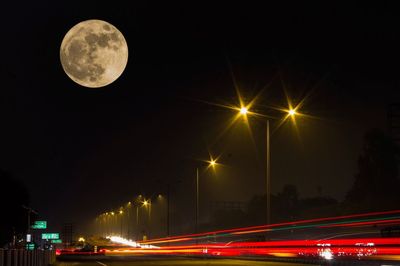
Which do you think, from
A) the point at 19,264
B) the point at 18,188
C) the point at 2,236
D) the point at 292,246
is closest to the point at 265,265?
the point at 292,246

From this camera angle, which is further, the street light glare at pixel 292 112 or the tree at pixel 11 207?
the tree at pixel 11 207

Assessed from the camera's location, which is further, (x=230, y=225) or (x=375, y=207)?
(x=230, y=225)

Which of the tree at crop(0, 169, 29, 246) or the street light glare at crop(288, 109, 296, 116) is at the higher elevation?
the street light glare at crop(288, 109, 296, 116)

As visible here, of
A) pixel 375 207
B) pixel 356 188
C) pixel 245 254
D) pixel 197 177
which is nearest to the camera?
pixel 245 254

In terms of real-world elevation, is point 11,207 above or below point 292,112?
below

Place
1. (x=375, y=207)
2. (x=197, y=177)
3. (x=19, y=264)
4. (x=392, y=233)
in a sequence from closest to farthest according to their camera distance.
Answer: (x=19, y=264) → (x=392, y=233) → (x=197, y=177) → (x=375, y=207)

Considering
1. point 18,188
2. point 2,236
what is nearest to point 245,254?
point 2,236

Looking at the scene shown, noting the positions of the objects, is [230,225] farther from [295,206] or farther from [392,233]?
[392,233]

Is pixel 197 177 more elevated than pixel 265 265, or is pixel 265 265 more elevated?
pixel 197 177

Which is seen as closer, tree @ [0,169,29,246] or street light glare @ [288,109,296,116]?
street light glare @ [288,109,296,116]

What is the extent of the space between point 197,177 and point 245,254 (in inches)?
937

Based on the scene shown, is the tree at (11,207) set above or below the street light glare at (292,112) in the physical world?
below

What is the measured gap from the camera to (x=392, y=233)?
151 feet

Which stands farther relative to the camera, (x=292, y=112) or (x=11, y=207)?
(x=11, y=207)
